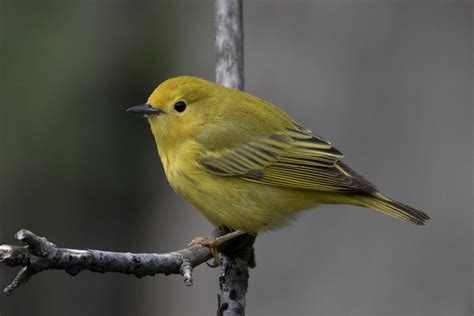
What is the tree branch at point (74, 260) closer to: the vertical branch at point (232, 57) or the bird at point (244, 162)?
the vertical branch at point (232, 57)

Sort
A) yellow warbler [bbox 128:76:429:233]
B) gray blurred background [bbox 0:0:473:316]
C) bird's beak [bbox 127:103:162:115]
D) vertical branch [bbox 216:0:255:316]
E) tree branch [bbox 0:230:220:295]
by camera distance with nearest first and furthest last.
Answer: tree branch [bbox 0:230:220:295]
vertical branch [bbox 216:0:255:316]
yellow warbler [bbox 128:76:429:233]
bird's beak [bbox 127:103:162:115]
gray blurred background [bbox 0:0:473:316]

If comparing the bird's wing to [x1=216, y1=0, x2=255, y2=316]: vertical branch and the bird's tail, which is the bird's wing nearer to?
the bird's tail

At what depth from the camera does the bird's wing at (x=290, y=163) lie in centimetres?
452

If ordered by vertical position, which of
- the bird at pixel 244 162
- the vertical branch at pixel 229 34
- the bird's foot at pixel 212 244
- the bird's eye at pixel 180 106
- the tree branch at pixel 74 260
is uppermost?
the vertical branch at pixel 229 34

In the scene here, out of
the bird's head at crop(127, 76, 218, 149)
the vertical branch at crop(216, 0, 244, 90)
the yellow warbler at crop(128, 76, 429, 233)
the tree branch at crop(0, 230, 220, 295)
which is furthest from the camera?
the vertical branch at crop(216, 0, 244, 90)

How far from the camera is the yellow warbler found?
4.49m

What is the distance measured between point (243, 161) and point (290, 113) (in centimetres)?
146

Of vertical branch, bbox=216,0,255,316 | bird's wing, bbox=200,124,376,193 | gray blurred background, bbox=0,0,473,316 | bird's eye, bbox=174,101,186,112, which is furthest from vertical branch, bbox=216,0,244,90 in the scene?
gray blurred background, bbox=0,0,473,316

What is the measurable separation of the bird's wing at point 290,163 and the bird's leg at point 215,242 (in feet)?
1.41

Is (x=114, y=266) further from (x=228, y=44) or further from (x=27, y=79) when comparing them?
(x=27, y=79)

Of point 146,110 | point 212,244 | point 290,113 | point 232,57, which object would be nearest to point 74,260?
point 212,244

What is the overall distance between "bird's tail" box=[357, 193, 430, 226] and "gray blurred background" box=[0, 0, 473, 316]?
0.91 metres

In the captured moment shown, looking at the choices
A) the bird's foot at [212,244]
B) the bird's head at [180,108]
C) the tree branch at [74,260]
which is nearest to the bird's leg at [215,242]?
the bird's foot at [212,244]

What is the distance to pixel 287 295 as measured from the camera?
570 cm
